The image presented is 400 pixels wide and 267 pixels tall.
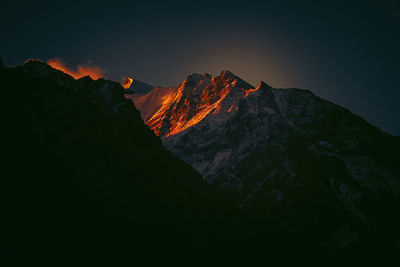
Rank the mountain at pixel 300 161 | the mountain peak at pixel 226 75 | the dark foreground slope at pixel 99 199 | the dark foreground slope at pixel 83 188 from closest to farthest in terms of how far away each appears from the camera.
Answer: the dark foreground slope at pixel 83 188 < the dark foreground slope at pixel 99 199 < the mountain at pixel 300 161 < the mountain peak at pixel 226 75

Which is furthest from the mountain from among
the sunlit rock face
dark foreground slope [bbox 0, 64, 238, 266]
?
dark foreground slope [bbox 0, 64, 238, 266]

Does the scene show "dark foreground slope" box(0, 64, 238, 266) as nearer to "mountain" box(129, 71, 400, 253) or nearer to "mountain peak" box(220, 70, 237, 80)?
"mountain" box(129, 71, 400, 253)

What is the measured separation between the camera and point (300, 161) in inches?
4003

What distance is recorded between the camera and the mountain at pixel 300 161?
7975cm

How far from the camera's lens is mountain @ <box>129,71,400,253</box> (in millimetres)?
79750

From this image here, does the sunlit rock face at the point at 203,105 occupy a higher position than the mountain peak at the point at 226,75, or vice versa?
the mountain peak at the point at 226,75

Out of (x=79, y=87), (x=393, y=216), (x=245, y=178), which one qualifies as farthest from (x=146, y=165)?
(x=393, y=216)

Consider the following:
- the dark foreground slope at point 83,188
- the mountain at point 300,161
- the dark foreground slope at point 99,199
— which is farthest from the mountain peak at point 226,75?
the dark foreground slope at point 83,188

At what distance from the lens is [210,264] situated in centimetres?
4550

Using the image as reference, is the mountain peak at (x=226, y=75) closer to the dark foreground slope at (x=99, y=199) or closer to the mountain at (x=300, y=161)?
the mountain at (x=300, y=161)

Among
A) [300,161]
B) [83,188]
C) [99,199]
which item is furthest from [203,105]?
[83,188]

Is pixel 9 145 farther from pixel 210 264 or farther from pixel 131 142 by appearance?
pixel 210 264

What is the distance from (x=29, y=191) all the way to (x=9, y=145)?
6579mm

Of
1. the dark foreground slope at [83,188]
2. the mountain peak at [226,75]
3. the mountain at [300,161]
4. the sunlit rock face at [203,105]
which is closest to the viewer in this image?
the dark foreground slope at [83,188]
